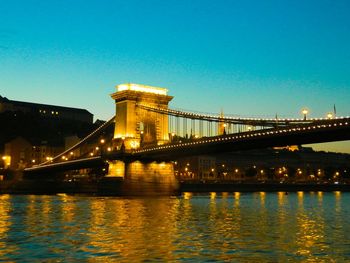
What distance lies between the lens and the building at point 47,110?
520 feet

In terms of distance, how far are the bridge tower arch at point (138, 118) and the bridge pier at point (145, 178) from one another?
12.9ft

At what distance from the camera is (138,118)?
7444 centimetres

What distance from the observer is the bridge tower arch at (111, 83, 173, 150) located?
243ft

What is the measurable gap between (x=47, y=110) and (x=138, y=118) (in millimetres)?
95872

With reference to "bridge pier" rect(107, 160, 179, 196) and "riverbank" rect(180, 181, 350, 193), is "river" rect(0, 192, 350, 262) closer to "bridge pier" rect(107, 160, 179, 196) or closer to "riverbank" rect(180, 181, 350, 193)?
"bridge pier" rect(107, 160, 179, 196)

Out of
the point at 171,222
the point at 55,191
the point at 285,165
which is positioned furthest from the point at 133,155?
the point at 285,165

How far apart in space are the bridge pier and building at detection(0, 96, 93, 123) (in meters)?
94.1

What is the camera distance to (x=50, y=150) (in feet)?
431

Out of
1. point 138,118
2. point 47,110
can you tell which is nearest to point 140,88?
point 138,118

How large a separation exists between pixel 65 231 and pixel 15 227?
10.7ft

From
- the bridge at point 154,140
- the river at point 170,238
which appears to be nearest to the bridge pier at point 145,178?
the bridge at point 154,140

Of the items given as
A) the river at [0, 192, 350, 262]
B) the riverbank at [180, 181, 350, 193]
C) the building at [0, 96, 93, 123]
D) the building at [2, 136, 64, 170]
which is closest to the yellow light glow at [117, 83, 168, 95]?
the riverbank at [180, 181, 350, 193]

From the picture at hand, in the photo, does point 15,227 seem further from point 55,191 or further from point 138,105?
point 55,191

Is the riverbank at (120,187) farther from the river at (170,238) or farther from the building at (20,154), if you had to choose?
the river at (170,238)
